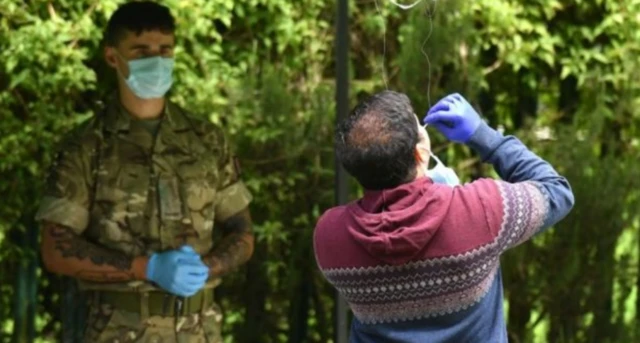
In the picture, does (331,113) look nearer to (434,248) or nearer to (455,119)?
(455,119)

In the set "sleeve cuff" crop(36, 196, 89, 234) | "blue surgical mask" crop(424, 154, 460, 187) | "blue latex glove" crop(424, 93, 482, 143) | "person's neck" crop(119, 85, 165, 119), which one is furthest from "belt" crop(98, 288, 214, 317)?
"blue latex glove" crop(424, 93, 482, 143)

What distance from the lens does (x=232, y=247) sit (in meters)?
4.85

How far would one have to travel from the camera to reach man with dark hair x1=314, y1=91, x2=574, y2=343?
10.2 ft

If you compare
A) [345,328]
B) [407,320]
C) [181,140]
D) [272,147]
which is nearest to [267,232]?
[272,147]

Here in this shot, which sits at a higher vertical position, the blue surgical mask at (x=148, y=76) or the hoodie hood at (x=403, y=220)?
the hoodie hood at (x=403, y=220)

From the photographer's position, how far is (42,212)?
461 cm

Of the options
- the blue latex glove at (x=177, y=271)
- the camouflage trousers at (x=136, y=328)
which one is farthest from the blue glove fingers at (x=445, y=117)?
the camouflage trousers at (x=136, y=328)

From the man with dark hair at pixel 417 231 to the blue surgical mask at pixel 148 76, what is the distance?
1.59 meters

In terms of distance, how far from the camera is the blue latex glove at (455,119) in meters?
3.31

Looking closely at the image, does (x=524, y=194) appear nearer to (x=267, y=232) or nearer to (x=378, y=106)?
(x=378, y=106)

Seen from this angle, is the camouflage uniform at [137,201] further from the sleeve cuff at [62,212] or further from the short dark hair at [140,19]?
the short dark hair at [140,19]

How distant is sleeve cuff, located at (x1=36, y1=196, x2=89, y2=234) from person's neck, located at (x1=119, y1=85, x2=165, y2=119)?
1.19ft

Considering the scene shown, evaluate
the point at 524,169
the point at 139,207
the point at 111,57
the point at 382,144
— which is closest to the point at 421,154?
the point at 382,144

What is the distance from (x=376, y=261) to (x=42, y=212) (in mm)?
1745
